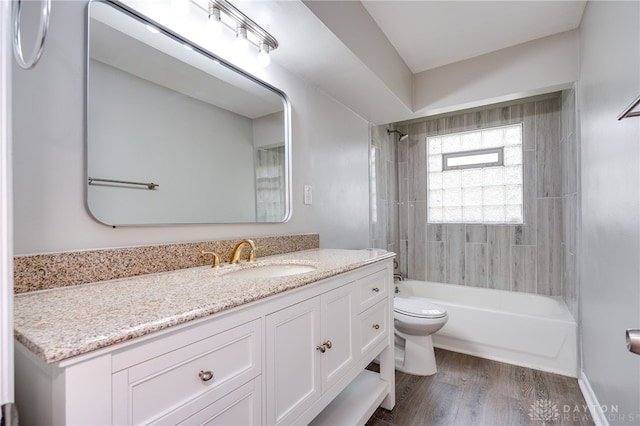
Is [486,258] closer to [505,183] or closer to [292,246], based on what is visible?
[505,183]

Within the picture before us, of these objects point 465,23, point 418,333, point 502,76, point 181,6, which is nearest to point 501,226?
point 502,76

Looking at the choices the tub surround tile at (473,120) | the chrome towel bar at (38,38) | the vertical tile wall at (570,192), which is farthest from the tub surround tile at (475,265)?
the chrome towel bar at (38,38)

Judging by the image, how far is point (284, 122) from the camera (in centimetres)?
177

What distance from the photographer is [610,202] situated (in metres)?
1.38

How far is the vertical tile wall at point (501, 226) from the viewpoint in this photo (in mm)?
2596

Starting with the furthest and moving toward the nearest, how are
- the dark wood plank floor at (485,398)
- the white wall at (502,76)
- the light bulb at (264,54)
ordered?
the white wall at (502,76), the dark wood plank floor at (485,398), the light bulb at (264,54)

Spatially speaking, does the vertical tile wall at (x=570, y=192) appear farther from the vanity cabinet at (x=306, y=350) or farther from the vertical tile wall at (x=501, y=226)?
the vanity cabinet at (x=306, y=350)

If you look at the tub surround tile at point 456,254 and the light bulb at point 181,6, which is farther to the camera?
the tub surround tile at point 456,254

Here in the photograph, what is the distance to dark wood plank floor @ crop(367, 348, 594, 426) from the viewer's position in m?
1.61

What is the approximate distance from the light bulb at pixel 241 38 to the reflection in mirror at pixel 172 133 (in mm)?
122

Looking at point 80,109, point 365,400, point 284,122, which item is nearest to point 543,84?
point 284,122

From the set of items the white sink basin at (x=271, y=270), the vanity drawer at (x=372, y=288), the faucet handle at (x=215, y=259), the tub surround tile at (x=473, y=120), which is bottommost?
the vanity drawer at (x=372, y=288)

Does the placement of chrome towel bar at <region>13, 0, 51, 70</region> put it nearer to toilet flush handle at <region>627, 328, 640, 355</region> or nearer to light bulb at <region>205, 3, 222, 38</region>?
light bulb at <region>205, 3, 222, 38</region>

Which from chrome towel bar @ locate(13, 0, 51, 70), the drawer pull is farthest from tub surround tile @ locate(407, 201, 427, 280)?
chrome towel bar @ locate(13, 0, 51, 70)
